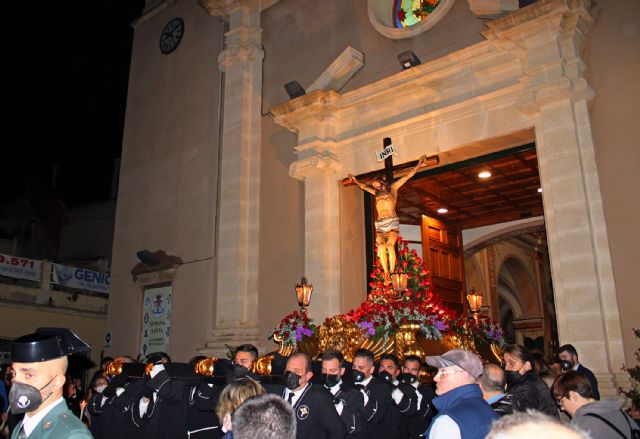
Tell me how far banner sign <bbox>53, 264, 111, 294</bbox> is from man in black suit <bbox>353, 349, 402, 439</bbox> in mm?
15537

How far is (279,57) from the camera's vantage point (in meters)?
14.4

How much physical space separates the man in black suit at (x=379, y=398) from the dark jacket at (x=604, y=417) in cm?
184

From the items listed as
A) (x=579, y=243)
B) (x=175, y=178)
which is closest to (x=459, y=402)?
(x=579, y=243)

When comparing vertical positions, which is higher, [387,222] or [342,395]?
[387,222]

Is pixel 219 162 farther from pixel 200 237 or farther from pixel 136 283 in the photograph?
pixel 136 283

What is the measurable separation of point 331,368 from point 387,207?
6213 mm

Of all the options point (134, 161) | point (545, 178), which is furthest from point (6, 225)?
point (545, 178)

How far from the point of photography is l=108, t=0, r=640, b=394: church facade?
29.4 feet

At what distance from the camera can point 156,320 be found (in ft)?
49.8

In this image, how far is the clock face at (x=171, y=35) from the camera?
56.5 ft

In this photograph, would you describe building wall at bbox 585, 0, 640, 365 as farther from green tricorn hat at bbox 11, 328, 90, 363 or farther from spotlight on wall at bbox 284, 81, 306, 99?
green tricorn hat at bbox 11, 328, 90, 363

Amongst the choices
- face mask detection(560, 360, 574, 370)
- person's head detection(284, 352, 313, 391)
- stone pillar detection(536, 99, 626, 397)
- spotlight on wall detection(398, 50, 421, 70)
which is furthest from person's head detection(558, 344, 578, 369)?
spotlight on wall detection(398, 50, 421, 70)

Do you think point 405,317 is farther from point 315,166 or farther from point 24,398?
point 24,398

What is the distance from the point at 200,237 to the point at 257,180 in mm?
2207
